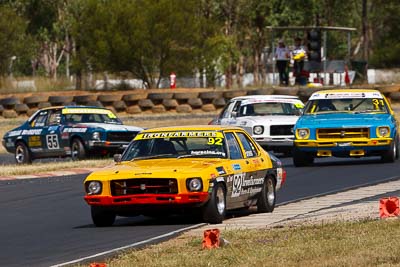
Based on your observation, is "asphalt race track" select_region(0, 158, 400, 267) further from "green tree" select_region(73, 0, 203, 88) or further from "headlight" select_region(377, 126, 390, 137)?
"green tree" select_region(73, 0, 203, 88)

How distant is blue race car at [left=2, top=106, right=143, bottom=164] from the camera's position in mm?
26656

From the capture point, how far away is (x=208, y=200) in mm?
13266

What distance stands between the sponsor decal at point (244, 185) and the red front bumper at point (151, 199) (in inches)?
32.1

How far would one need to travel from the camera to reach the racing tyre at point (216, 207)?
1330cm

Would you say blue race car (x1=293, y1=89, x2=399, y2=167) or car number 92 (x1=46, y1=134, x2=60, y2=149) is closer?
blue race car (x1=293, y1=89, x2=399, y2=167)

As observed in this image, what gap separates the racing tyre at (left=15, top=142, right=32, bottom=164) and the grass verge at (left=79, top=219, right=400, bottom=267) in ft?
51.5

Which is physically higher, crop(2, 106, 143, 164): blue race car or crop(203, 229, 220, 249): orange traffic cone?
crop(203, 229, 220, 249): orange traffic cone

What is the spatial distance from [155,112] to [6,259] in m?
30.9

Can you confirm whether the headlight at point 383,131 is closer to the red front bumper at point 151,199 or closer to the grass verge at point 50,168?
the grass verge at point 50,168

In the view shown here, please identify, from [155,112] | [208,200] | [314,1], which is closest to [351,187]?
[208,200]

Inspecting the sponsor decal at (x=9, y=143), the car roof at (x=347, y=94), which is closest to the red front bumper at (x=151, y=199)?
the car roof at (x=347, y=94)

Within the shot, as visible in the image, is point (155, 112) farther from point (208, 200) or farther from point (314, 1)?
point (208, 200)

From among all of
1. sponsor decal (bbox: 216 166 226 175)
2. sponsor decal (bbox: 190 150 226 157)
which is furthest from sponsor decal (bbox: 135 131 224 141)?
sponsor decal (bbox: 216 166 226 175)

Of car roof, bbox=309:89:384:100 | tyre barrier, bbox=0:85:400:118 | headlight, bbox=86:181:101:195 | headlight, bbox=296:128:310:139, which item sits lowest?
tyre barrier, bbox=0:85:400:118
